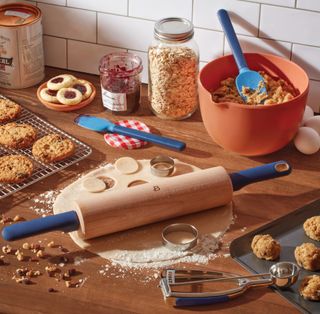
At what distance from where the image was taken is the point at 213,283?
1.28 m

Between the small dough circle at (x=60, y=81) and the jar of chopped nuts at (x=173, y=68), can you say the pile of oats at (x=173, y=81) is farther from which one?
the small dough circle at (x=60, y=81)

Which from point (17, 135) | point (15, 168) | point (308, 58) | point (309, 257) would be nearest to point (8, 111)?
point (17, 135)

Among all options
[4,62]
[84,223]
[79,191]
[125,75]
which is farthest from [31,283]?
[4,62]

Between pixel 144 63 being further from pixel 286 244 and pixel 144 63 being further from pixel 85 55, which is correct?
pixel 286 244

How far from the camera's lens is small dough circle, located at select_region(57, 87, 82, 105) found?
173cm

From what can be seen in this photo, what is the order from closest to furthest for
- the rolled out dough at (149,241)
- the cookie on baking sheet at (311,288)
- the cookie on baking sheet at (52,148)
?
1. the cookie on baking sheet at (311,288)
2. the rolled out dough at (149,241)
3. the cookie on baking sheet at (52,148)

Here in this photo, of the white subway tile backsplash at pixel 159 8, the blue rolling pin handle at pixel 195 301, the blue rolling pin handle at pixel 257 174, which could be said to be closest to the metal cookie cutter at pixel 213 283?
the blue rolling pin handle at pixel 195 301

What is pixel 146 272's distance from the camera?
131cm

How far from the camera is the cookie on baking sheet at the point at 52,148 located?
61.7 inches

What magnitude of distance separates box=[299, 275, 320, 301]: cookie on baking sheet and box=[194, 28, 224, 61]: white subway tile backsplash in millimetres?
668

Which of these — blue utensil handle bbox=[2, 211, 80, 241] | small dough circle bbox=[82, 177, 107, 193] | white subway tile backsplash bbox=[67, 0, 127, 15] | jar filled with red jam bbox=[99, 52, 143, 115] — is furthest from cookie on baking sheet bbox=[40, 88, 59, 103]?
blue utensil handle bbox=[2, 211, 80, 241]

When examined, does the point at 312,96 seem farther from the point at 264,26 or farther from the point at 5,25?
the point at 5,25

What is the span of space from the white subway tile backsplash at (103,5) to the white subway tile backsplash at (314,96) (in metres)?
0.46

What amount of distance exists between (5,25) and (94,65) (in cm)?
25
